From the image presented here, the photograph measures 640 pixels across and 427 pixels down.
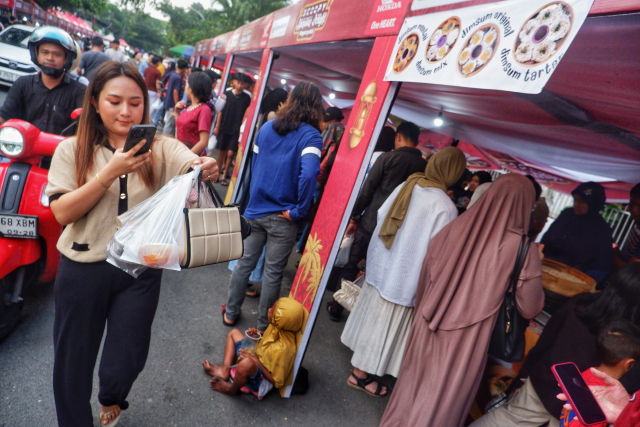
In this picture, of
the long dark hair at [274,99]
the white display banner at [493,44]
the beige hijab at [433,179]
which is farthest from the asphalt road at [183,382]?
the long dark hair at [274,99]

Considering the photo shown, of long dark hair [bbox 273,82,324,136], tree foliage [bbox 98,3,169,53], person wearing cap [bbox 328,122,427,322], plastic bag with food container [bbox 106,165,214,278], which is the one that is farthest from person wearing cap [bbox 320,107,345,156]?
tree foliage [bbox 98,3,169,53]

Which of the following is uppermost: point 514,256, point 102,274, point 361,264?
point 514,256

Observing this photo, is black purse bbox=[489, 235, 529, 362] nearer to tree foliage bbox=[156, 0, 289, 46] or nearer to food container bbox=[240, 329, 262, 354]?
food container bbox=[240, 329, 262, 354]

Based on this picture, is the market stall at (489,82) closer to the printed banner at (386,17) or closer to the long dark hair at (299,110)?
the printed banner at (386,17)

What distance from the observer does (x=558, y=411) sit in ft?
6.40

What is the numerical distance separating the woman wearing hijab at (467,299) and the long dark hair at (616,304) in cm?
23

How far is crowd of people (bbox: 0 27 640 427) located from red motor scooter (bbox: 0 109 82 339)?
0.58 meters

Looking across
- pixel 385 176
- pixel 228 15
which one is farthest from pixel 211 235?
pixel 228 15

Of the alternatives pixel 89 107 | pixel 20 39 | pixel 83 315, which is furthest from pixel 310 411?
pixel 20 39

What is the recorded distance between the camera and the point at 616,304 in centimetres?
199

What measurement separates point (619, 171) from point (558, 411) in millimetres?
3312

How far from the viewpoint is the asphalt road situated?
7.19 ft

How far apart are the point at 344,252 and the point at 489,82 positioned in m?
2.35

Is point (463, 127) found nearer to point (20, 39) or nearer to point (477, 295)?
point (477, 295)
